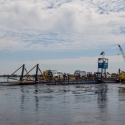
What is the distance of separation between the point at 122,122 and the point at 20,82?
46042mm

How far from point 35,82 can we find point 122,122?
46702mm

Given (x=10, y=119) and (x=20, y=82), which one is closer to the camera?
(x=10, y=119)

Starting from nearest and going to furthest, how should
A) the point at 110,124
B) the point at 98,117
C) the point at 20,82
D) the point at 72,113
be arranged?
the point at 110,124
the point at 98,117
the point at 72,113
the point at 20,82

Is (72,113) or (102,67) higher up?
(102,67)

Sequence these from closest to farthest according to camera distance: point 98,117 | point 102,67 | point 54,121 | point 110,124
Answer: point 110,124 < point 54,121 < point 98,117 < point 102,67

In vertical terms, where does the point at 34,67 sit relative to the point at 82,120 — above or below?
above

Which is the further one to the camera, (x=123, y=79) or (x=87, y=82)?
(x=123, y=79)

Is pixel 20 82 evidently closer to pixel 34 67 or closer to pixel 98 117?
pixel 34 67

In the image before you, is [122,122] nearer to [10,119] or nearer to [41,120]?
[41,120]

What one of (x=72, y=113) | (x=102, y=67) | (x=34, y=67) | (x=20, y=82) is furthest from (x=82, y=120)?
(x=102, y=67)

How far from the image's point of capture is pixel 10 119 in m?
13.9

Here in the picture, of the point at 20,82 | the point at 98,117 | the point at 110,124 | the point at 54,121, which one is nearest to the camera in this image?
the point at 110,124

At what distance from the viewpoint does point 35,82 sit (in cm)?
5881

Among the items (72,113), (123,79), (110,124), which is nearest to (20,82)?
(123,79)
